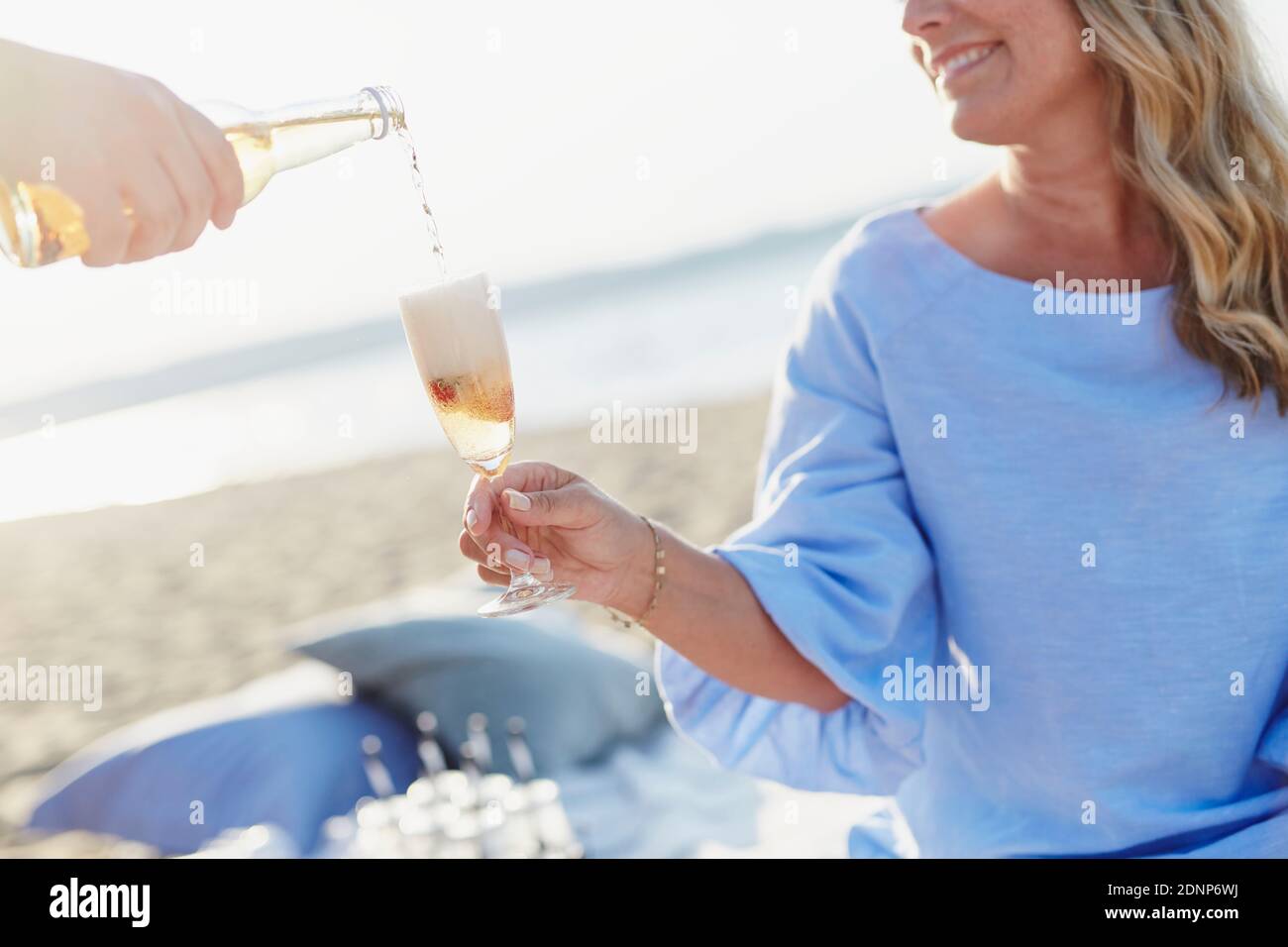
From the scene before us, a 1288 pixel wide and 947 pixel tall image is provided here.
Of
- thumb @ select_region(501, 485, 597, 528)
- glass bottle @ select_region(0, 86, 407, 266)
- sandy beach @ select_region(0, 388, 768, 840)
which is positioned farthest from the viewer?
sandy beach @ select_region(0, 388, 768, 840)

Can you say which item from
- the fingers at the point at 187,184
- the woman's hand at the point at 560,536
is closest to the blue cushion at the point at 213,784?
the woman's hand at the point at 560,536

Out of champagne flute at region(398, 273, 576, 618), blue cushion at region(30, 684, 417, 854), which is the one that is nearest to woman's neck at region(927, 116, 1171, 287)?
champagne flute at region(398, 273, 576, 618)

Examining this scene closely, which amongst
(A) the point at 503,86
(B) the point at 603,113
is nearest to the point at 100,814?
(A) the point at 503,86

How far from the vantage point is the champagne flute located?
1.62 m

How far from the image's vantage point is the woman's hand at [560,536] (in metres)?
1.53

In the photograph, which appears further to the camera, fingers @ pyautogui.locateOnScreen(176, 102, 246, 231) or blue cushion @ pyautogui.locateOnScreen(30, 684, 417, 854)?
blue cushion @ pyautogui.locateOnScreen(30, 684, 417, 854)

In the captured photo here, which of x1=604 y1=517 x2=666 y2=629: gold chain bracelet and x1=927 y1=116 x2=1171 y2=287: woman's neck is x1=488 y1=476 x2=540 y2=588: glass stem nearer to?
x1=604 y1=517 x2=666 y2=629: gold chain bracelet

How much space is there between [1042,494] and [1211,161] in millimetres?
588

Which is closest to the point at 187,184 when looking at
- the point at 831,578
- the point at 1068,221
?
the point at 831,578

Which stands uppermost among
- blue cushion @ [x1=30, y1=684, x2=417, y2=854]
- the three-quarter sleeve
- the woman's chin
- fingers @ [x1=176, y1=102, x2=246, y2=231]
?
the woman's chin

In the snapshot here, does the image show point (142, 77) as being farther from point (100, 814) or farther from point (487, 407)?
point (100, 814)

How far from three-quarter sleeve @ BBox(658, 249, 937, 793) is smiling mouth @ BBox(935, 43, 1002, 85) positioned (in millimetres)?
A: 329

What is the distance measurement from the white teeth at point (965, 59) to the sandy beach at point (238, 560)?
3.61 metres

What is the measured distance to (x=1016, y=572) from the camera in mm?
1870
